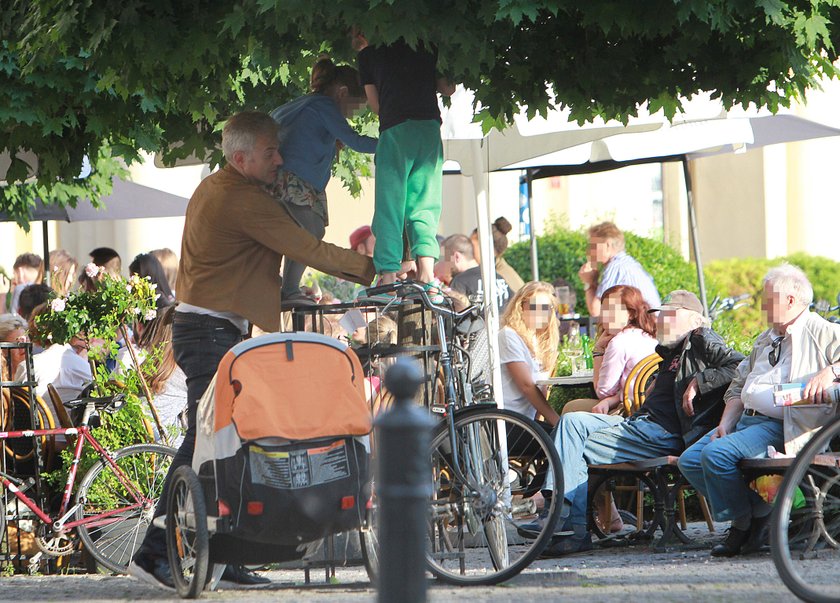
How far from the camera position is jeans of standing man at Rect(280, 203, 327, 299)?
6.70 m

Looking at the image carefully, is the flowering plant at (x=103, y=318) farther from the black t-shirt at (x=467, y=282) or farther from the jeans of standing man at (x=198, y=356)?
the black t-shirt at (x=467, y=282)

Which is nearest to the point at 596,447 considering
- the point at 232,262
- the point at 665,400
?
the point at 665,400

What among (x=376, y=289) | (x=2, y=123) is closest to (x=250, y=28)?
(x=376, y=289)

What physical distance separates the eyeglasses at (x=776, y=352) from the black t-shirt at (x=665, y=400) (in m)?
0.75

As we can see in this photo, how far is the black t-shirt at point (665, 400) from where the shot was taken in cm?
808

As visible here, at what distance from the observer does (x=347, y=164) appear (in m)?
10.3

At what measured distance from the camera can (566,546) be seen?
7.95 meters

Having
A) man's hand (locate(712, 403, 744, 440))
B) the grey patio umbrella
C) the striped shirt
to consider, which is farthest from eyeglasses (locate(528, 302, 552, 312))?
the grey patio umbrella


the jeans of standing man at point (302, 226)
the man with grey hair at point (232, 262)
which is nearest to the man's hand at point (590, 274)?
the jeans of standing man at point (302, 226)

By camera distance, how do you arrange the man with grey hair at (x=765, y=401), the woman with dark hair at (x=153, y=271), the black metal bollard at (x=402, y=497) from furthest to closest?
the woman with dark hair at (x=153, y=271)
the man with grey hair at (x=765, y=401)
the black metal bollard at (x=402, y=497)

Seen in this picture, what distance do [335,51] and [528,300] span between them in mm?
2581

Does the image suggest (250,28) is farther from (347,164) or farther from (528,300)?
(347,164)

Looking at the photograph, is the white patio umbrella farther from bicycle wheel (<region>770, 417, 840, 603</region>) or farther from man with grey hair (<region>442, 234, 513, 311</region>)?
bicycle wheel (<region>770, 417, 840, 603</region>)

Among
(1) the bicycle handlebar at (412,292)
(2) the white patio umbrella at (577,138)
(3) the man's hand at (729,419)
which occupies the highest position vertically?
(2) the white patio umbrella at (577,138)
